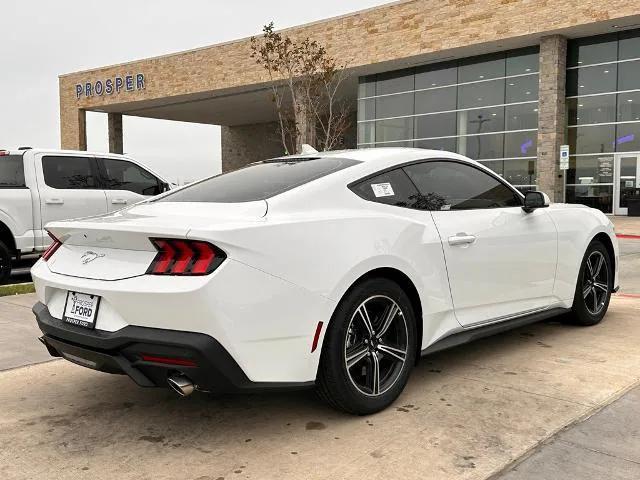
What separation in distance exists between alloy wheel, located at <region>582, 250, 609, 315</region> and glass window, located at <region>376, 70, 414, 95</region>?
24009 mm

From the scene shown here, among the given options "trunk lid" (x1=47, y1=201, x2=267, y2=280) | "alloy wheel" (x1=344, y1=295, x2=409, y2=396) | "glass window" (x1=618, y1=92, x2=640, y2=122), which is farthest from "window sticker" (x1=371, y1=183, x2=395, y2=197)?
"glass window" (x1=618, y1=92, x2=640, y2=122)

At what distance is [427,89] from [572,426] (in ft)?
85.7

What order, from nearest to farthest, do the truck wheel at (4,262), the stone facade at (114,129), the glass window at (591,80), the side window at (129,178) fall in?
1. the truck wheel at (4,262)
2. the side window at (129,178)
3. the glass window at (591,80)
4. the stone facade at (114,129)

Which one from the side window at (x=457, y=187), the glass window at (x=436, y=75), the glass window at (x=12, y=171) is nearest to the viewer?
the side window at (x=457, y=187)

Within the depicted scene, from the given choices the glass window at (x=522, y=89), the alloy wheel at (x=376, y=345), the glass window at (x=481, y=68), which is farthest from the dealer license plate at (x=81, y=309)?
the glass window at (x=481, y=68)

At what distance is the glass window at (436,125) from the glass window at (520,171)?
293cm

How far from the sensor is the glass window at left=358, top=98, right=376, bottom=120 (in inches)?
1185

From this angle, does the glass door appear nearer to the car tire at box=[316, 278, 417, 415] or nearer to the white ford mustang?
the white ford mustang

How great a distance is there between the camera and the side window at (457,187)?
4.01 m

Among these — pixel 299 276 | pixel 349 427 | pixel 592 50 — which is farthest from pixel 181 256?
pixel 592 50

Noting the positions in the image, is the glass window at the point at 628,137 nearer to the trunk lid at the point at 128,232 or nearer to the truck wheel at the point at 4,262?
the truck wheel at the point at 4,262

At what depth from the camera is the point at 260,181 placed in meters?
3.80

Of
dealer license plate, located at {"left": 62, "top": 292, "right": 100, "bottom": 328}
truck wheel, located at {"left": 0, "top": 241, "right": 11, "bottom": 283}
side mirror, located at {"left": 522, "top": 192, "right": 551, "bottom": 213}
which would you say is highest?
side mirror, located at {"left": 522, "top": 192, "right": 551, "bottom": 213}

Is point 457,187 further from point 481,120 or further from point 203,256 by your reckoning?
point 481,120
